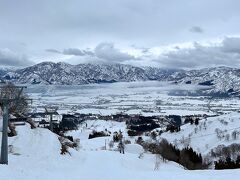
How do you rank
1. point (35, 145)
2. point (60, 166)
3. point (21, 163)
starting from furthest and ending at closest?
point (35, 145) → point (60, 166) → point (21, 163)

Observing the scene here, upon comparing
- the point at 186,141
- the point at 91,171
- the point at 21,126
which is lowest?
the point at 186,141

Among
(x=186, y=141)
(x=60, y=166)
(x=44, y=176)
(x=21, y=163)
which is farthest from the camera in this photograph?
(x=186, y=141)

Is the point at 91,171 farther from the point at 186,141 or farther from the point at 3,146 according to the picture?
the point at 186,141

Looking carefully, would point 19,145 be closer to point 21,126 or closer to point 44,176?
point 21,126

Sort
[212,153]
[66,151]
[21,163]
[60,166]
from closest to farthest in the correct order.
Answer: [21,163]
[60,166]
[66,151]
[212,153]

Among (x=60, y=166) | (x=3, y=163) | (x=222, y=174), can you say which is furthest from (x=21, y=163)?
(x=222, y=174)

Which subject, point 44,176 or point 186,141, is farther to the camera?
point 186,141

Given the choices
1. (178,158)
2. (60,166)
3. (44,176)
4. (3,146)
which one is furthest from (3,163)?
(178,158)

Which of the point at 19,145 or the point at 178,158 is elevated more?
the point at 19,145

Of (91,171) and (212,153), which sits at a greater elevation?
(91,171)
